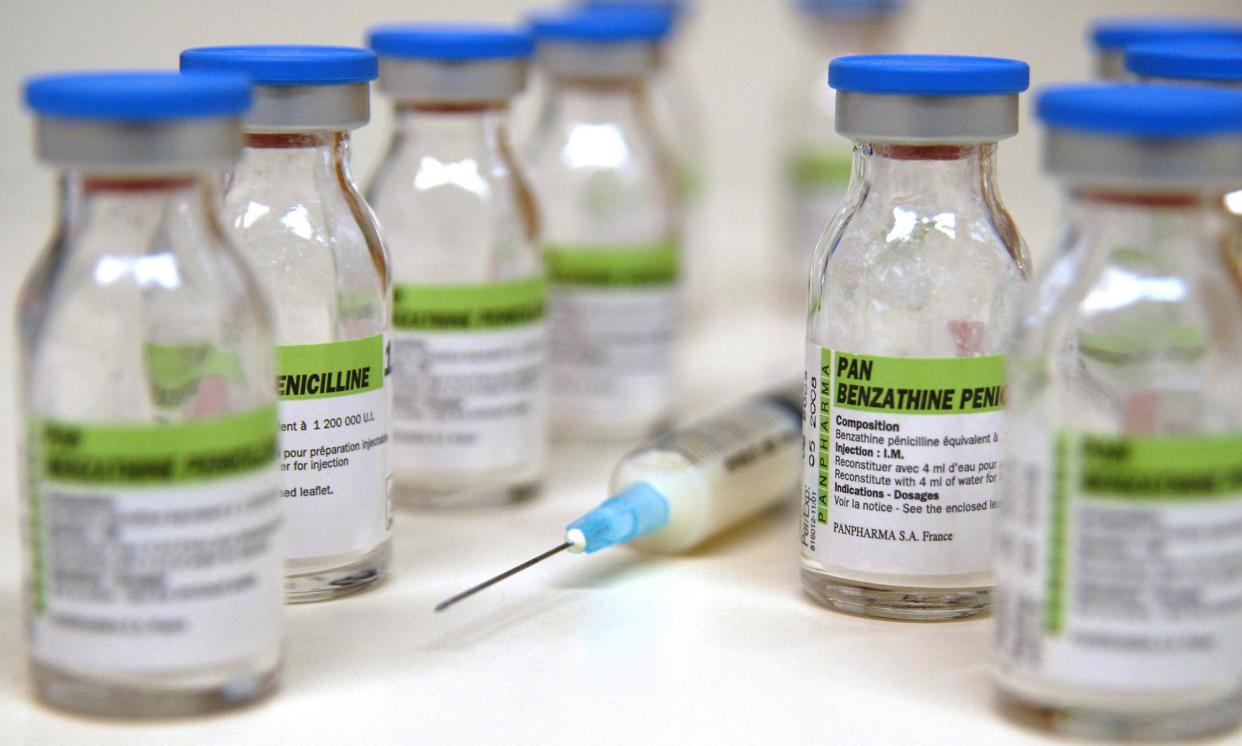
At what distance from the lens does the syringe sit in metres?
0.96

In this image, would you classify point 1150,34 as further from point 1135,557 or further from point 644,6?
point 644,6

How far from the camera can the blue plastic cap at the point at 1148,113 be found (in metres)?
0.65

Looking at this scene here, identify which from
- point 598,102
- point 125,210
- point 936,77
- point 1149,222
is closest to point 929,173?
point 936,77

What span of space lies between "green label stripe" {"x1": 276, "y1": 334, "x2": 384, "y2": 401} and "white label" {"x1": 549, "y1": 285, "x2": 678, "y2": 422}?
437 millimetres

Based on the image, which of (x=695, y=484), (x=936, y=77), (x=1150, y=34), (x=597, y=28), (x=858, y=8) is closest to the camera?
(x=936, y=77)

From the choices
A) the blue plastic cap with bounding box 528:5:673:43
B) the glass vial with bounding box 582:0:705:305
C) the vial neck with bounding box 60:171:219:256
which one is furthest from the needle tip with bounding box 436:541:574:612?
the glass vial with bounding box 582:0:705:305

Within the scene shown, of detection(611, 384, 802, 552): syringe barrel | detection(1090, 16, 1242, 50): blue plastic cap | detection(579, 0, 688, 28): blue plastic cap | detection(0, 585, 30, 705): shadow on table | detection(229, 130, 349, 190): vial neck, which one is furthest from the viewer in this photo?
detection(579, 0, 688, 28): blue plastic cap

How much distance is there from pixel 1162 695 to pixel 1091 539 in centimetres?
8

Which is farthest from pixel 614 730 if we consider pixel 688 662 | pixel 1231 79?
pixel 1231 79

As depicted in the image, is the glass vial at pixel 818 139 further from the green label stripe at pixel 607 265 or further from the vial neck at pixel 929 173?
the vial neck at pixel 929 173

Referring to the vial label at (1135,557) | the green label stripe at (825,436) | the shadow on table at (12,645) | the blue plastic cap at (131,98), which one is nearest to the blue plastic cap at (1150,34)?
the green label stripe at (825,436)

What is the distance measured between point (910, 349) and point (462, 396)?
0.34 metres

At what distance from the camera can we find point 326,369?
34.2 inches

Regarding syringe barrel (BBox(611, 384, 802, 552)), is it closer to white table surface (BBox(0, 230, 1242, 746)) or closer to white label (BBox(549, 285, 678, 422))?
white table surface (BBox(0, 230, 1242, 746))
